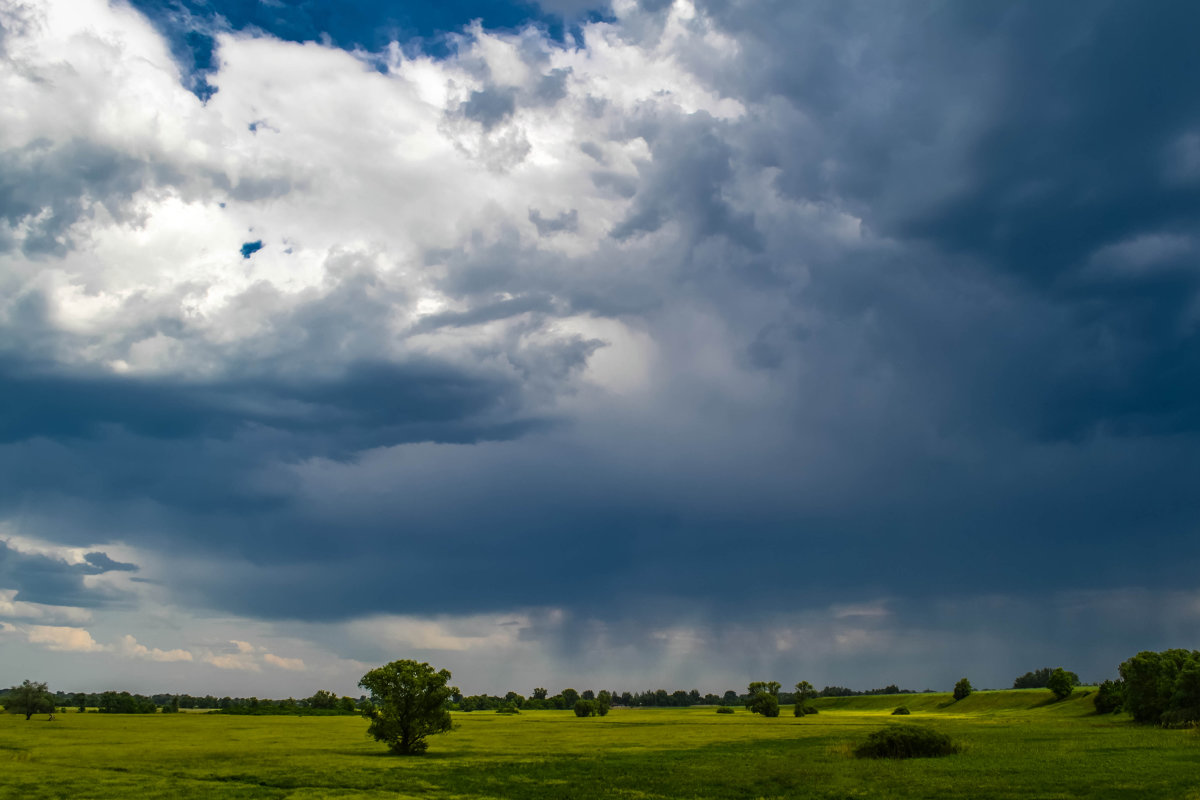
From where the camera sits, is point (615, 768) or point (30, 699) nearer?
point (615, 768)

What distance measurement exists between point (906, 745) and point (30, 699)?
644 ft

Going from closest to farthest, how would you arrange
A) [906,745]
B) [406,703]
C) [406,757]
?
[906,745]
[406,757]
[406,703]

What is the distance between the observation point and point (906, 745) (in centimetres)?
7181

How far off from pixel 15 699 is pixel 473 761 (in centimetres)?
16364

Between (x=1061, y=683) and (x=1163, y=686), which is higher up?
(x=1163, y=686)

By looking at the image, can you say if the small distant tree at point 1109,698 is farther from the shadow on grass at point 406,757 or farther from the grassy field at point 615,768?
the shadow on grass at point 406,757

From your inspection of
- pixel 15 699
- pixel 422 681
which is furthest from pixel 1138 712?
pixel 15 699

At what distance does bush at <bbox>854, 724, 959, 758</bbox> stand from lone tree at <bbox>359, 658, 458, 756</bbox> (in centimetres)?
4609

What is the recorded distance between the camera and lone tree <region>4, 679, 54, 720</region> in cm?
16812

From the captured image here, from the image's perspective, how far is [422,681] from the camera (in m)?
82.8

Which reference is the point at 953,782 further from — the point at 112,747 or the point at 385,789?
the point at 112,747

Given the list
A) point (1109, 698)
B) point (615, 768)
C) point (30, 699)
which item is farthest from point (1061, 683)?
point (30, 699)

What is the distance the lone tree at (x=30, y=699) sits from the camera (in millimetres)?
168125

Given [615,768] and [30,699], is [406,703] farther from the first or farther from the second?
[30,699]
